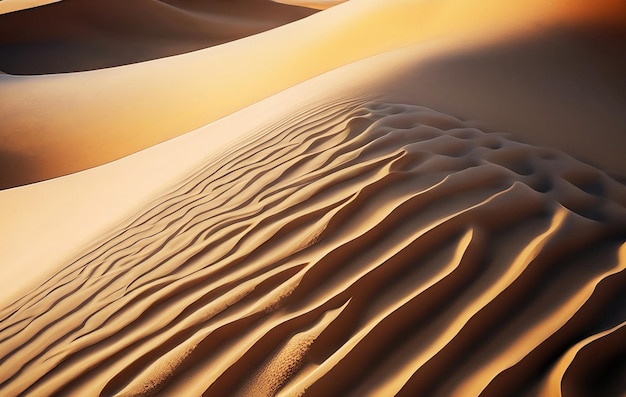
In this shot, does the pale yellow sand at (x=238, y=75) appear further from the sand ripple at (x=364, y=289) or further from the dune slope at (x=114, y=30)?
the dune slope at (x=114, y=30)

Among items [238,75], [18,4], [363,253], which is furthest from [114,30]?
[363,253]

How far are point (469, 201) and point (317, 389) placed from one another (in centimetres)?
113

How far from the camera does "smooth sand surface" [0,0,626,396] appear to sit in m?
1.84

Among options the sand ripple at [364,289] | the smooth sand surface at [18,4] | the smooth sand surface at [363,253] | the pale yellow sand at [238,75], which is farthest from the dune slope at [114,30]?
the sand ripple at [364,289]

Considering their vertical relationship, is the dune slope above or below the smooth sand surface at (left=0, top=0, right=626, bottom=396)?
above

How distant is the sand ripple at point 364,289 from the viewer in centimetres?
180

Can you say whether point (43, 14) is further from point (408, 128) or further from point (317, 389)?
point (317, 389)

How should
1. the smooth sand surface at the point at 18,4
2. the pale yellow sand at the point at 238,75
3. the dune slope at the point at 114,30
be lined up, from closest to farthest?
the pale yellow sand at the point at 238,75 < the dune slope at the point at 114,30 < the smooth sand surface at the point at 18,4

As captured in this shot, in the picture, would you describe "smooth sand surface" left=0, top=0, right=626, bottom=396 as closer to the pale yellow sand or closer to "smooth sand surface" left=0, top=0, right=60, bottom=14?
the pale yellow sand

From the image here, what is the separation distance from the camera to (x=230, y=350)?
2012 mm

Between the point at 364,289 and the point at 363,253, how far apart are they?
214 millimetres

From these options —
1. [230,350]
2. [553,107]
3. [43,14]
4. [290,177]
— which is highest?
[43,14]

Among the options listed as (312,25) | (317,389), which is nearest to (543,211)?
(317,389)

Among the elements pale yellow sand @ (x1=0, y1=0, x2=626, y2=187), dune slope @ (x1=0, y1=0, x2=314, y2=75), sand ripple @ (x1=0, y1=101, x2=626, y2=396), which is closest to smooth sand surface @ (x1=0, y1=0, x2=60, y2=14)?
dune slope @ (x1=0, y1=0, x2=314, y2=75)
